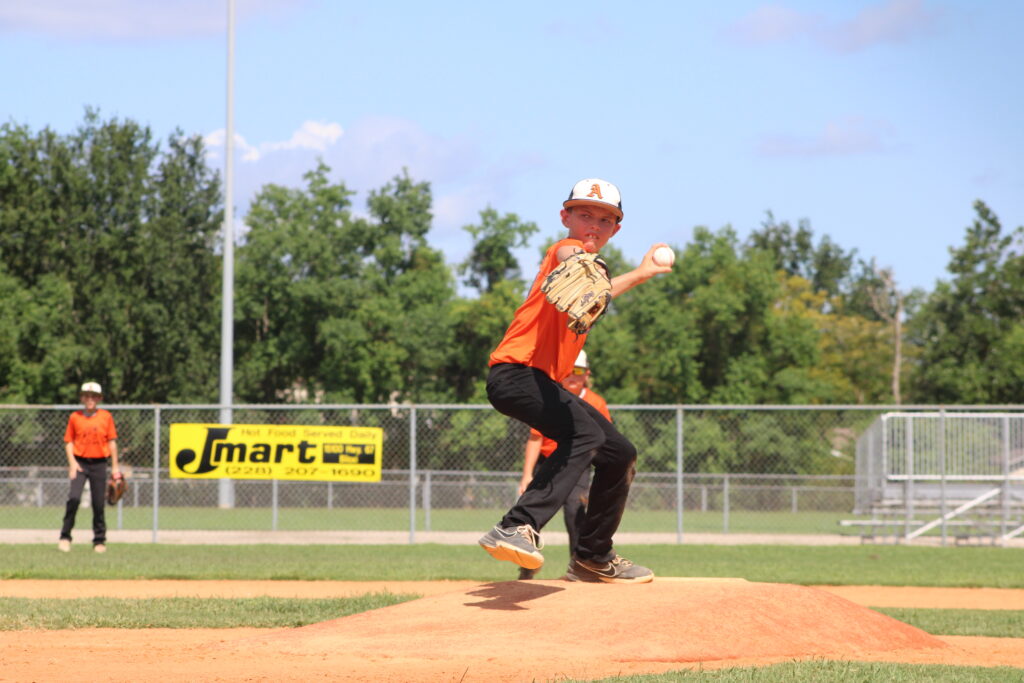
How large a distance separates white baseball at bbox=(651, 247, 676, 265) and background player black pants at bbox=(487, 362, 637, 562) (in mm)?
909

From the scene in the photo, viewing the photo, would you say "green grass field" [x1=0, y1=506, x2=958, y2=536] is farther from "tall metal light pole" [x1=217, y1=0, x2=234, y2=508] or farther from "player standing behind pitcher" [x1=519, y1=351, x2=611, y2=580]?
"player standing behind pitcher" [x1=519, y1=351, x2=611, y2=580]

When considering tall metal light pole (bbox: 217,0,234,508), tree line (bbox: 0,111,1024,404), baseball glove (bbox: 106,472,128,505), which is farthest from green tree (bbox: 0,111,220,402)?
baseball glove (bbox: 106,472,128,505)

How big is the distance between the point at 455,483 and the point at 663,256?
61.0ft

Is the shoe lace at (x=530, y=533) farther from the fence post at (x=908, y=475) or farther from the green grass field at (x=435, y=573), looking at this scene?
the fence post at (x=908, y=475)

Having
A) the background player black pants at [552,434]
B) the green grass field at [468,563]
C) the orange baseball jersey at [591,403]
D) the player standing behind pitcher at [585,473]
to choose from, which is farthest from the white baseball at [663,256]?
the green grass field at [468,563]

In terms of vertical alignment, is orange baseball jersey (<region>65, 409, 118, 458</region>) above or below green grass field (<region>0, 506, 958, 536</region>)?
above

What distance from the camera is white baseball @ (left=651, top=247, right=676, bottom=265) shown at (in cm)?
614

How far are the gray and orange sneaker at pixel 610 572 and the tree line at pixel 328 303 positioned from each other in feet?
112

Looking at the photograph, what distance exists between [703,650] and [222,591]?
649 centimetres

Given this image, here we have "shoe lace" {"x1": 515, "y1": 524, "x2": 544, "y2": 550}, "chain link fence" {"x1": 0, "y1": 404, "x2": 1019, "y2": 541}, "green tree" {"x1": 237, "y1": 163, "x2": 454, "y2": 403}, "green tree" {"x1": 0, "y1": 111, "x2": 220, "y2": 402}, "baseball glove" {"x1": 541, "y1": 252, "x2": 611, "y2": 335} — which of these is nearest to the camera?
"baseball glove" {"x1": 541, "y1": 252, "x2": 611, "y2": 335}

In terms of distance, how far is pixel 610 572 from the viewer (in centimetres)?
768

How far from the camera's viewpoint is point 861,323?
6366 cm

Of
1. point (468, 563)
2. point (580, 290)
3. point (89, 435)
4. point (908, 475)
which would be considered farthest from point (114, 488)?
point (908, 475)

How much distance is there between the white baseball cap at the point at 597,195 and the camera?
656 centimetres
